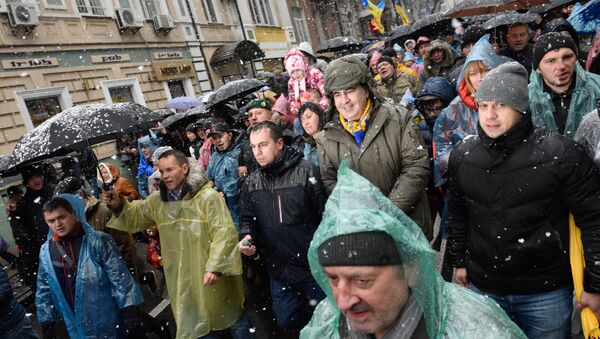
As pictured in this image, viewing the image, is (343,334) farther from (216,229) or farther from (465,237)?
(216,229)

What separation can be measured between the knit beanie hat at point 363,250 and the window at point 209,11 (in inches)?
832

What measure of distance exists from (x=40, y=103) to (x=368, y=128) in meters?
13.0

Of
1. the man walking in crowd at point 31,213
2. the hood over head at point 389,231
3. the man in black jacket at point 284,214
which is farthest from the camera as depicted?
the man walking in crowd at point 31,213

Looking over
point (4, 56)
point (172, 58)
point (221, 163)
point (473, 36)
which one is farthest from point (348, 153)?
point (172, 58)

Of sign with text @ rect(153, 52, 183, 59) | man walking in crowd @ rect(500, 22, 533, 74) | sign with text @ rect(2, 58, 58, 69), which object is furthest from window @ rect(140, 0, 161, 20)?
man walking in crowd @ rect(500, 22, 533, 74)

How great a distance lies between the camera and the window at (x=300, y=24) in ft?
95.2

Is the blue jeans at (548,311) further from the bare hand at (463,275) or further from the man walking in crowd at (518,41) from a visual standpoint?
the man walking in crowd at (518,41)

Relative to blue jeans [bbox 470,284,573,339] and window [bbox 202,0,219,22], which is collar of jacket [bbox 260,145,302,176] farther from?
window [bbox 202,0,219,22]

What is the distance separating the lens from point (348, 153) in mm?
2725

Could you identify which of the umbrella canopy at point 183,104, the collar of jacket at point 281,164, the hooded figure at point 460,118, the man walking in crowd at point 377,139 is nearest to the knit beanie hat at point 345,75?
the man walking in crowd at point 377,139

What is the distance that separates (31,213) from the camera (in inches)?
207

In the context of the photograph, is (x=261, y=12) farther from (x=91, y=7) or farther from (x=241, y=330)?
(x=241, y=330)

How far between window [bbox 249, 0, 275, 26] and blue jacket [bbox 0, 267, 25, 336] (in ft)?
77.5

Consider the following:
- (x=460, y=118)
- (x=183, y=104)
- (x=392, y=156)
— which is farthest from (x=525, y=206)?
(x=183, y=104)
